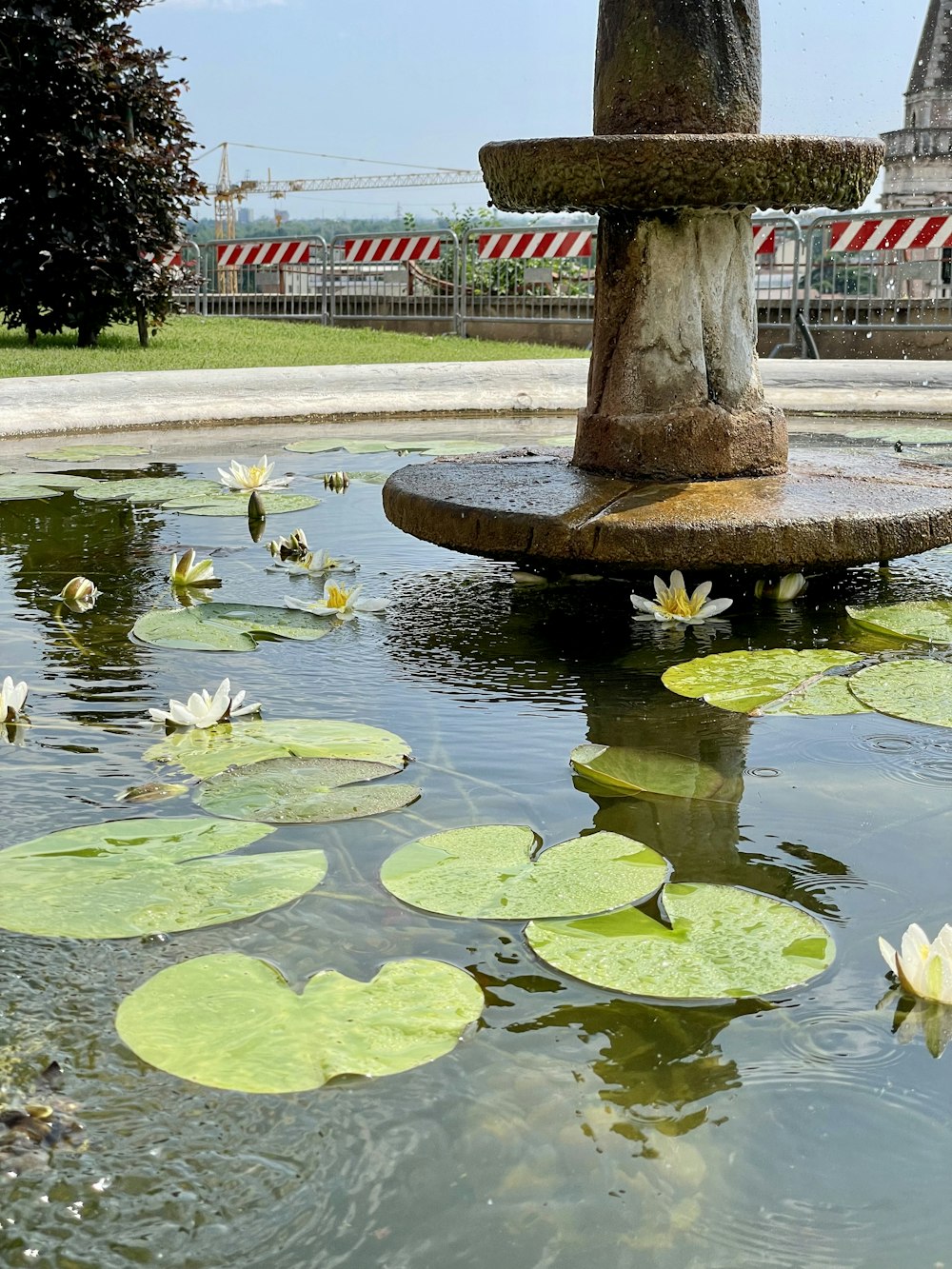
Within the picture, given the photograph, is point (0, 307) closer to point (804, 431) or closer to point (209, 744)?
point (804, 431)

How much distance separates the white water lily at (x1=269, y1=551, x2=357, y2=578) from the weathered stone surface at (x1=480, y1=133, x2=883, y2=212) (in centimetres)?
109

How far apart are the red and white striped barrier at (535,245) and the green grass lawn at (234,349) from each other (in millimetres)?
2830

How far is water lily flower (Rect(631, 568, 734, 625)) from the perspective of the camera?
123 inches

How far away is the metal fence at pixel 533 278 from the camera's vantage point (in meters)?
14.6

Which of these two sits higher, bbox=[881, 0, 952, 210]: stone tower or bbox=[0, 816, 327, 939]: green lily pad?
bbox=[881, 0, 952, 210]: stone tower

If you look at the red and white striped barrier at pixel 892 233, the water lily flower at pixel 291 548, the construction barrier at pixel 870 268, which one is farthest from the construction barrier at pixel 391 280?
the water lily flower at pixel 291 548

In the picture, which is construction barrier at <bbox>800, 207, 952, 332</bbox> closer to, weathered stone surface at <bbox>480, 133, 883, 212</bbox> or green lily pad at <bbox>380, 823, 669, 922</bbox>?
weathered stone surface at <bbox>480, 133, 883, 212</bbox>

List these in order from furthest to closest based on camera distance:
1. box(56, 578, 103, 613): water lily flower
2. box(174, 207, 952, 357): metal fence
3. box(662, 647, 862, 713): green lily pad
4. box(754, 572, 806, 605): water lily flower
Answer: box(174, 207, 952, 357): metal fence
box(754, 572, 806, 605): water lily flower
box(56, 578, 103, 613): water lily flower
box(662, 647, 862, 713): green lily pad

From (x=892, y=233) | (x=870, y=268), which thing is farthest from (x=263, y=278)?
(x=892, y=233)

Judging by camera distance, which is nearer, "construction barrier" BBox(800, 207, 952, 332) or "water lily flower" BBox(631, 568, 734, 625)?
"water lily flower" BBox(631, 568, 734, 625)

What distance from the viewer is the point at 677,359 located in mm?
3545

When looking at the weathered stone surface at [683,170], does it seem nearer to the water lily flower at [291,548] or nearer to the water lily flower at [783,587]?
the water lily flower at [783,587]

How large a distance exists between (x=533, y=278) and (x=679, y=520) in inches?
671

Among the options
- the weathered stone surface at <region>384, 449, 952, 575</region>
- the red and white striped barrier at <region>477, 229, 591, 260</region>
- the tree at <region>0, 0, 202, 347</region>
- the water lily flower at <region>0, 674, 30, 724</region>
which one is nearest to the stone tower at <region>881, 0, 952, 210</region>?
the red and white striped barrier at <region>477, 229, 591, 260</region>
